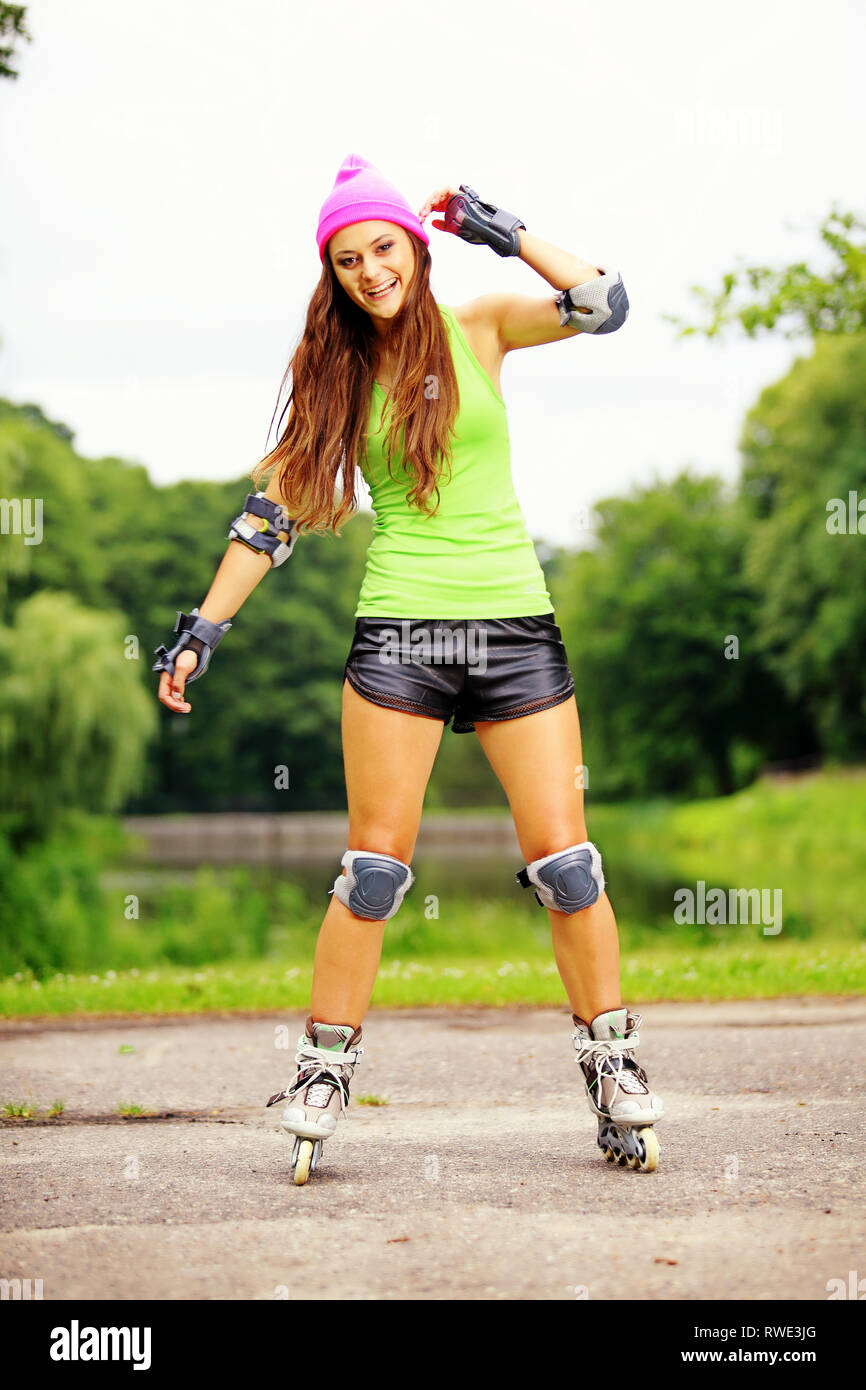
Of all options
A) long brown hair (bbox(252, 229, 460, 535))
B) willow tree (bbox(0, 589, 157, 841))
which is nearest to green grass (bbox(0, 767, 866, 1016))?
long brown hair (bbox(252, 229, 460, 535))

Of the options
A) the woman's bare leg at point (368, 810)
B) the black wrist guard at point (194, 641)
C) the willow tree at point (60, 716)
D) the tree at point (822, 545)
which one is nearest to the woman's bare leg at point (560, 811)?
the woman's bare leg at point (368, 810)

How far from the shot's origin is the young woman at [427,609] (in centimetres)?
332

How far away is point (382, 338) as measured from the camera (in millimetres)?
3514

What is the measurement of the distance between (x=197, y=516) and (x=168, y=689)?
49.2m

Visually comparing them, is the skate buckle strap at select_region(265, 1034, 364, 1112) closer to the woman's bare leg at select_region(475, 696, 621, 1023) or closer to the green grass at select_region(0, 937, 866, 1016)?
the woman's bare leg at select_region(475, 696, 621, 1023)

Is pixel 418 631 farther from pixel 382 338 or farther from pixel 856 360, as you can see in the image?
pixel 856 360

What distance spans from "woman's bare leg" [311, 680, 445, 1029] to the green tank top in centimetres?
25

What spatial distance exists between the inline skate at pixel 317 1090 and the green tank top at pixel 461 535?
97cm

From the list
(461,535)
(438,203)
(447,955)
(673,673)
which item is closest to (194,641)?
(461,535)

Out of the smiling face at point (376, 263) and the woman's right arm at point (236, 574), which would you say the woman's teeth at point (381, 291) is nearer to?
the smiling face at point (376, 263)

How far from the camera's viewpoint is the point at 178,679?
3.43 m

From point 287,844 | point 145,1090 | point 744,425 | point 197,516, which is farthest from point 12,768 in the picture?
point 197,516

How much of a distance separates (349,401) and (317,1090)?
1.56 metres

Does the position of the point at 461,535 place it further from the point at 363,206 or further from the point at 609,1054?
the point at 609,1054
